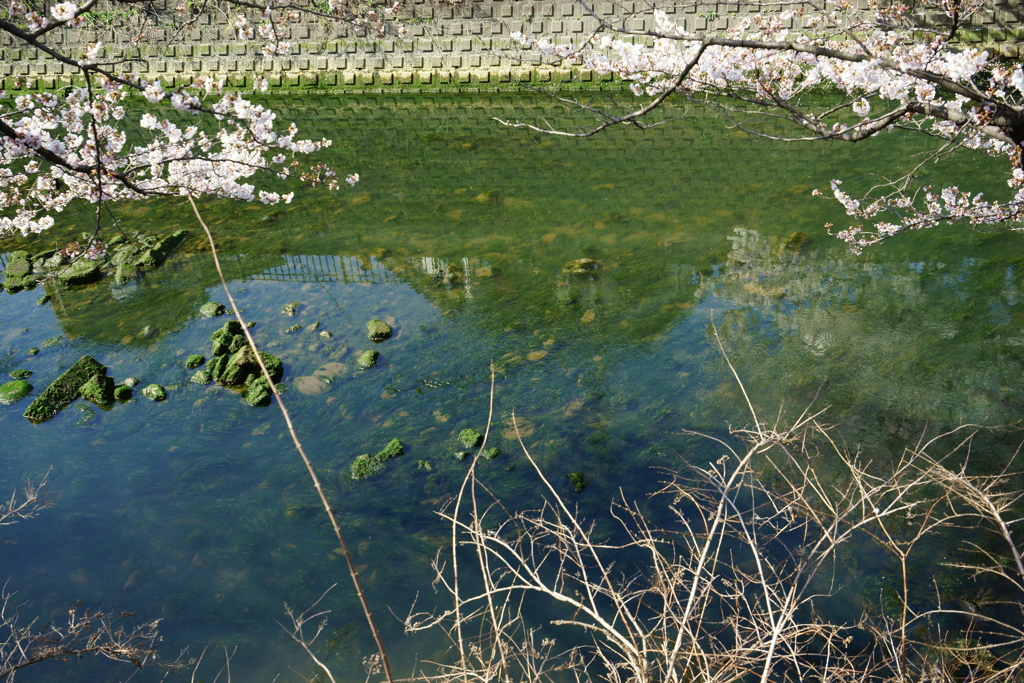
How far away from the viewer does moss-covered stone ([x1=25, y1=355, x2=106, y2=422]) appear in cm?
679

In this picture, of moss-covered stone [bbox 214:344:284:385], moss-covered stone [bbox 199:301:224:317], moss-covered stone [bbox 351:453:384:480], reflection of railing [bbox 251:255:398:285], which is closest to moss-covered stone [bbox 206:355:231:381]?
moss-covered stone [bbox 214:344:284:385]

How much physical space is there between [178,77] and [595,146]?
13.6 m

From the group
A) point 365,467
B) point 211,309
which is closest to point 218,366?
point 211,309

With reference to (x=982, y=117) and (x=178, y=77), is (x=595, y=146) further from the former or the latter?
(x=178, y=77)

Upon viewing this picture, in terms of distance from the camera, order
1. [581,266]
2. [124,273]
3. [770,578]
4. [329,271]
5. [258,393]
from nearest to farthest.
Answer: [770,578] → [258,393] → [581,266] → [329,271] → [124,273]

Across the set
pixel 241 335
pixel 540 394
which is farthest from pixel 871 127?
pixel 241 335

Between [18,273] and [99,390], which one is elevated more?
[99,390]

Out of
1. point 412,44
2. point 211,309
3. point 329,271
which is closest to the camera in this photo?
point 211,309

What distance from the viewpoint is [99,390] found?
692cm

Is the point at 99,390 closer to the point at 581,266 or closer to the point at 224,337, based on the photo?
the point at 224,337

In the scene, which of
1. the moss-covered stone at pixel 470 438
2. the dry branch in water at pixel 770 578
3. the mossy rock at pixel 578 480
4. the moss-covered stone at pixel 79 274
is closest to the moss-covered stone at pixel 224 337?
the moss-covered stone at pixel 79 274

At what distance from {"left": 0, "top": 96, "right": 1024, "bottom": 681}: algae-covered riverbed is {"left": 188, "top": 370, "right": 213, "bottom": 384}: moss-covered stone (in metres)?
0.08

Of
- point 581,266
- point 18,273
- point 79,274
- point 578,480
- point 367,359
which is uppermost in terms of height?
point 581,266

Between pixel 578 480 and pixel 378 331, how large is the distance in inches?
121
